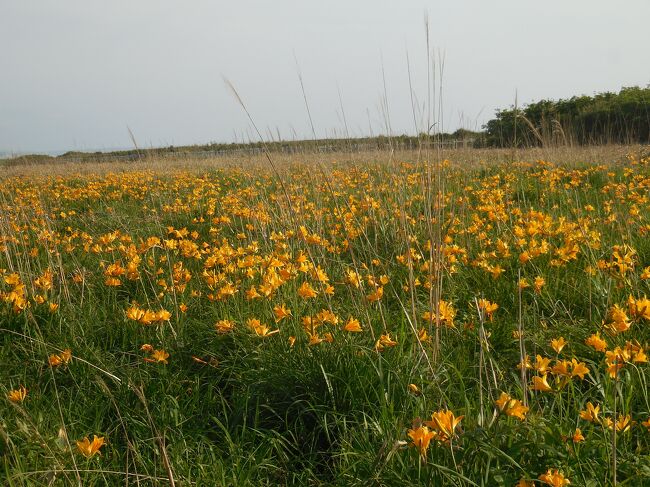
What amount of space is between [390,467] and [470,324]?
942mm

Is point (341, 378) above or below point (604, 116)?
below

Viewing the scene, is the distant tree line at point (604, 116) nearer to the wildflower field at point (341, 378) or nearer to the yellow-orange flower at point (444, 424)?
the wildflower field at point (341, 378)

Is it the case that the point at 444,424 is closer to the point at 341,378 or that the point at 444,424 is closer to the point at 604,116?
the point at 341,378

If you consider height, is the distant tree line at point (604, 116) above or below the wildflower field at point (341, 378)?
above

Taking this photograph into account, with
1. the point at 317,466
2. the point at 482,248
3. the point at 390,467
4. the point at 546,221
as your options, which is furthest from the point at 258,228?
the point at 390,467

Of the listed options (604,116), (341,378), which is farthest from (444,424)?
(604,116)

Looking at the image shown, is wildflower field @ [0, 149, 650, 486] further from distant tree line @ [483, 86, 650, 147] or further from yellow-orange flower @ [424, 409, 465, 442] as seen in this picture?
distant tree line @ [483, 86, 650, 147]

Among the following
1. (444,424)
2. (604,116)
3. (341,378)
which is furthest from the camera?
(604,116)

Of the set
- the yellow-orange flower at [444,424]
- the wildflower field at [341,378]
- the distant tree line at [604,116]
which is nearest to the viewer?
the yellow-orange flower at [444,424]

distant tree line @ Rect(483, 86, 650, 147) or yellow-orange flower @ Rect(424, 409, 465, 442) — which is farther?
distant tree line @ Rect(483, 86, 650, 147)

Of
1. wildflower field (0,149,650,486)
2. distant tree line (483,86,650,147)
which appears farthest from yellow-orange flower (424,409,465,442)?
distant tree line (483,86,650,147)

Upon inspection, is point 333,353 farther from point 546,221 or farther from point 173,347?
point 546,221

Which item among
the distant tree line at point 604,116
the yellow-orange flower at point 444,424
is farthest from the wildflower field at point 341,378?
the distant tree line at point 604,116

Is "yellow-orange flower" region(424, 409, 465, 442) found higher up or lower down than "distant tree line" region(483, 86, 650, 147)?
lower down
